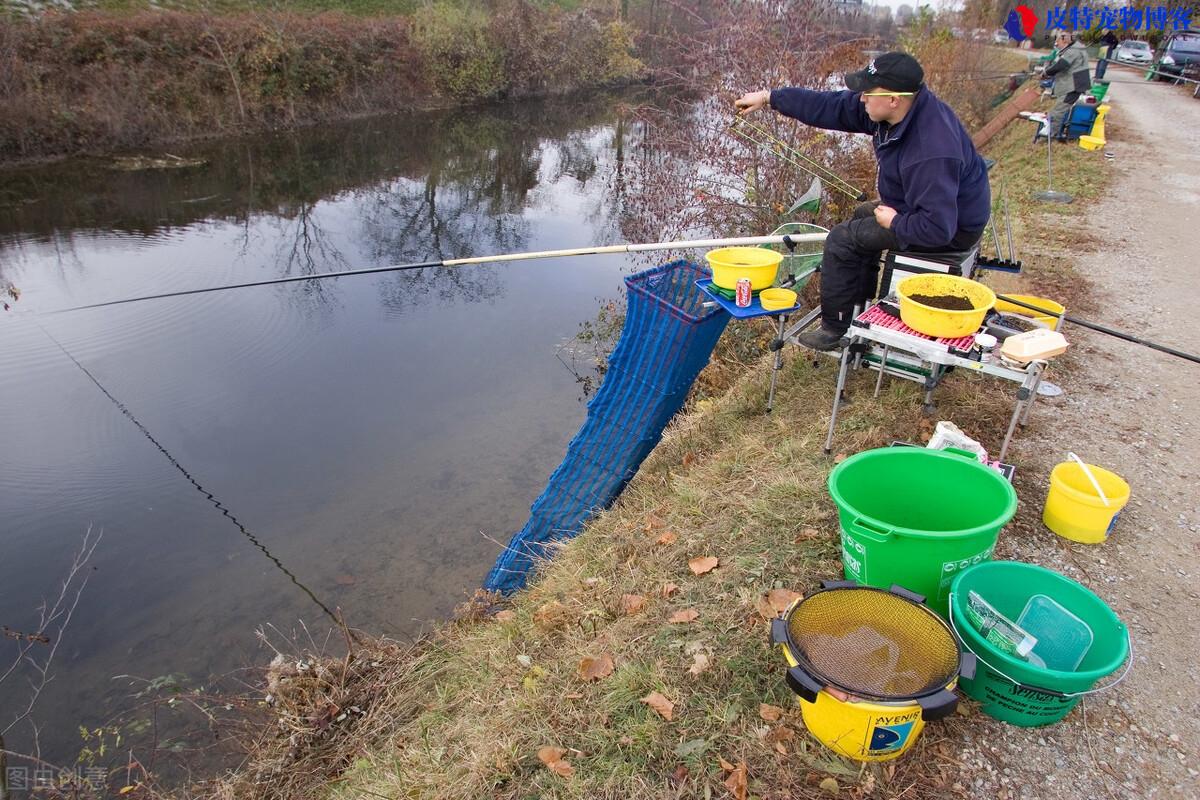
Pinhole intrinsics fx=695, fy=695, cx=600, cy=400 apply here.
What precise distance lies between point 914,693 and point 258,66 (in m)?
21.9

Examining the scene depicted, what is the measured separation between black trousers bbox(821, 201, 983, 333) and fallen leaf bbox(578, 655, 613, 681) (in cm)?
231

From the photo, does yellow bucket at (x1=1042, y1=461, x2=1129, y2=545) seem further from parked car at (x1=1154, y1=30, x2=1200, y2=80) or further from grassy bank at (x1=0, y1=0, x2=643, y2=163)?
parked car at (x1=1154, y1=30, x2=1200, y2=80)

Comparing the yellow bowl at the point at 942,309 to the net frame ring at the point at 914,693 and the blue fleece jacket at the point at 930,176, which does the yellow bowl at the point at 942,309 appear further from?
the net frame ring at the point at 914,693

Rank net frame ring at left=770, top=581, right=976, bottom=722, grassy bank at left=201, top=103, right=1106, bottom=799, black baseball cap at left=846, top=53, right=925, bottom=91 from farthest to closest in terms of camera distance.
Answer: black baseball cap at left=846, top=53, right=925, bottom=91 < grassy bank at left=201, top=103, right=1106, bottom=799 < net frame ring at left=770, top=581, right=976, bottom=722

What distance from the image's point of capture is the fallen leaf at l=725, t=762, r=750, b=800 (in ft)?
7.54

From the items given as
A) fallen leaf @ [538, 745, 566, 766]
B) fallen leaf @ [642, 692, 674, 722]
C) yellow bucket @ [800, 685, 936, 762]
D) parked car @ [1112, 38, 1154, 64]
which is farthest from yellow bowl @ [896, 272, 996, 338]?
parked car @ [1112, 38, 1154, 64]

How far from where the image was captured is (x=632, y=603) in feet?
11.2

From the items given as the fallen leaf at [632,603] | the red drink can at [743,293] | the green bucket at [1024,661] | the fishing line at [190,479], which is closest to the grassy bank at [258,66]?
the fishing line at [190,479]

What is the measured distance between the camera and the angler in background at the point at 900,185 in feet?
10.8

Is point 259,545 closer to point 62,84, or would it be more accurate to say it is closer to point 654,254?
point 654,254

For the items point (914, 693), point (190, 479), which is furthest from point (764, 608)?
point (190, 479)

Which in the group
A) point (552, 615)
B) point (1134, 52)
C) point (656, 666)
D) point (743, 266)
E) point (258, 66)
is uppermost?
point (1134, 52)

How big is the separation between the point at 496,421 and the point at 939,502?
501 centimetres

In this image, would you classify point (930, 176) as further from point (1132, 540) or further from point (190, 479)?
point (190, 479)
